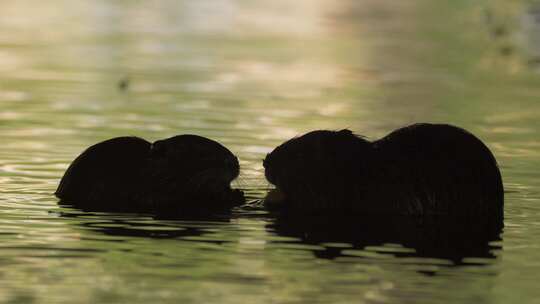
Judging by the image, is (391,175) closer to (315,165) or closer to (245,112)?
(315,165)

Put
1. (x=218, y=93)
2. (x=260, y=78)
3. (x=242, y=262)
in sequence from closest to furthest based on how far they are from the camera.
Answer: (x=242, y=262)
(x=218, y=93)
(x=260, y=78)

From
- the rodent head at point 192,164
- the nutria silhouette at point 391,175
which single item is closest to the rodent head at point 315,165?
the nutria silhouette at point 391,175

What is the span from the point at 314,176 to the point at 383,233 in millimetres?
904

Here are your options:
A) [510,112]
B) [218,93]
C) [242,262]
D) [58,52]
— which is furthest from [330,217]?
[58,52]

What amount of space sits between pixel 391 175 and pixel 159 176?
1.71 metres

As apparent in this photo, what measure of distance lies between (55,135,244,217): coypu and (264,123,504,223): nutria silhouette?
1.50 ft

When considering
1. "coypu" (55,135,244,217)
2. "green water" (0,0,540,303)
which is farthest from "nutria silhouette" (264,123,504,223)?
"coypu" (55,135,244,217)

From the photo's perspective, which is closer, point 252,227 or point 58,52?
point 252,227

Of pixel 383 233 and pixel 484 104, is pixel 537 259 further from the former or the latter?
pixel 484 104

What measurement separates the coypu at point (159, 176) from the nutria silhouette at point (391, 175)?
1.50 ft

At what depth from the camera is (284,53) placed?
27.9 metres

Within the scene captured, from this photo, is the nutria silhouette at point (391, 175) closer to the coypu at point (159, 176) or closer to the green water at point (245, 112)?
the green water at point (245, 112)

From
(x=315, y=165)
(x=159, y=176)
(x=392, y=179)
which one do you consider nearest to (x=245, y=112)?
(x=159, y=176)

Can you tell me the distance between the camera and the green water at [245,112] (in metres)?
9.55
